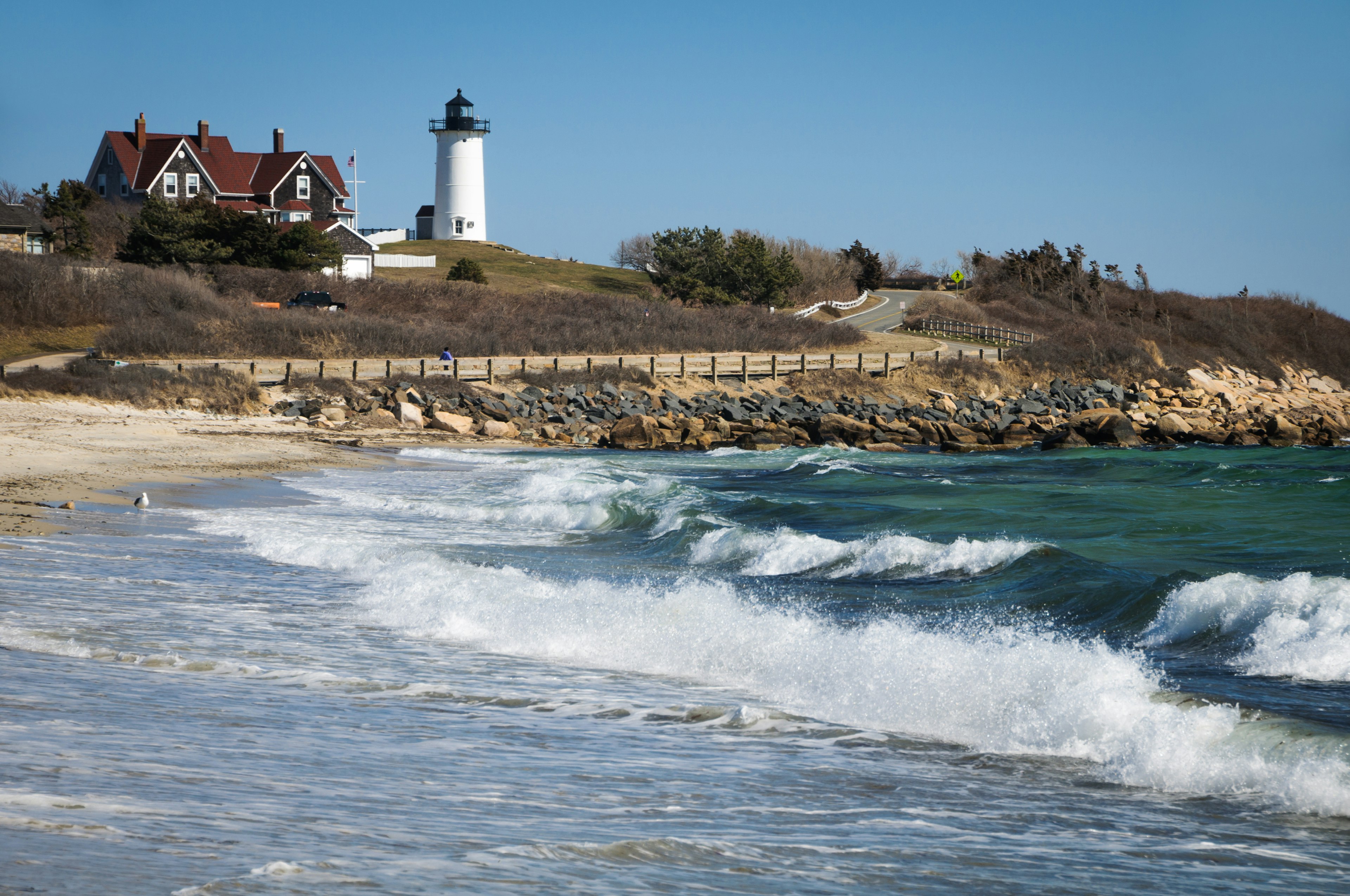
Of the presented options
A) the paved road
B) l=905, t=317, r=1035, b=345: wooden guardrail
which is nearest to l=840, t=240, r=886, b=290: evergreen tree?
the paved road

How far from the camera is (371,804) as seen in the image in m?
5.11

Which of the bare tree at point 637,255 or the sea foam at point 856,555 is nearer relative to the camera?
the sea foam at point 856,555

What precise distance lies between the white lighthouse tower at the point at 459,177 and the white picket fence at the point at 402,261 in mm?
12053

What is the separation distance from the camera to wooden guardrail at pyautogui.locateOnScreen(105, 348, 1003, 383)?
36562mm

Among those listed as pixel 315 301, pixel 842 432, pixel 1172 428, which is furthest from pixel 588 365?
pixel 1172 428

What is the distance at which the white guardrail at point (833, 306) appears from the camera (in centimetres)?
7556

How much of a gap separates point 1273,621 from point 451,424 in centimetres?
2686

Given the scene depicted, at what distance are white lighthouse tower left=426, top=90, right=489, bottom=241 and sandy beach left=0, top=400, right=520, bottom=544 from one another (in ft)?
208

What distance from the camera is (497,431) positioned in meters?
33.9

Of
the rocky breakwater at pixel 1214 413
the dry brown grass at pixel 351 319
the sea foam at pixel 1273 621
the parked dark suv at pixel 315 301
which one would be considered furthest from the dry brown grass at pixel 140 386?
the sea foam at pixel 1273 621

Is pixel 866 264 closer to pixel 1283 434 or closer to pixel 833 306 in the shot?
pixel 833 306

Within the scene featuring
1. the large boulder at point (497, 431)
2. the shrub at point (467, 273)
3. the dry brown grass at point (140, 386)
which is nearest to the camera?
the dry brown grass at point (140, 386)

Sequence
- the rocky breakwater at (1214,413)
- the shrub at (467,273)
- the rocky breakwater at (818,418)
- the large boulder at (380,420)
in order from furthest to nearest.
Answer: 1. the shrub at (467,273)
2. the rocky breakwater at (1214,413)
3. the rocky breakwater at (818,418)
4. the large boulder at (380,420)

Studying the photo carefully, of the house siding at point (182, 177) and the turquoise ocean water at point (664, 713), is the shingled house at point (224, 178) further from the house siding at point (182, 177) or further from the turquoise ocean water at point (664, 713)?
the turquoise ocean water at point (664, 713)
